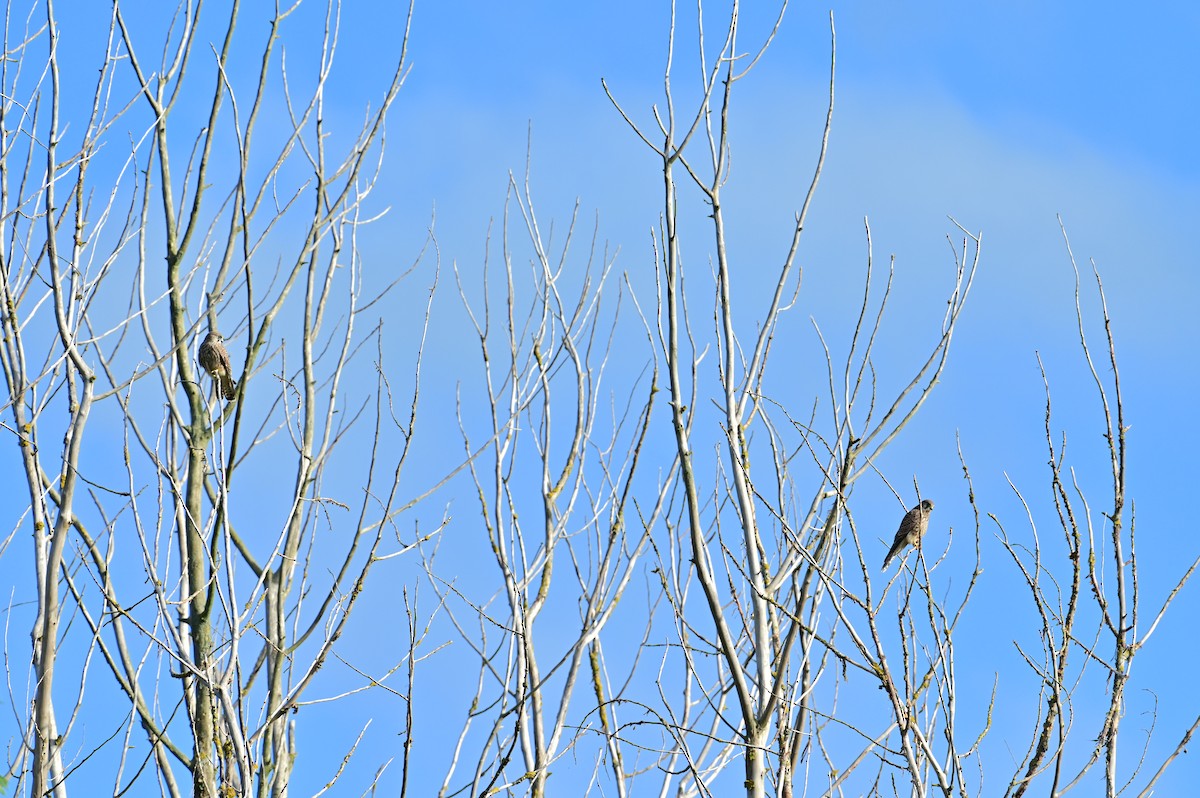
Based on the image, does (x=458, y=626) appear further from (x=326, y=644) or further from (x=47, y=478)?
(x=47, y=478)

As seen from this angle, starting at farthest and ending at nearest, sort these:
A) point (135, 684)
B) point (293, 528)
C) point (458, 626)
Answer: point (458, 626)
point (293, 528)
point (135, 684)

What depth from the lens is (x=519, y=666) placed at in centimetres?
370

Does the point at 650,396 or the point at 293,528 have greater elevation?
the point at 650,396

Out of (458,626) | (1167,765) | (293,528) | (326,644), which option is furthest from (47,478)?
(1167,765)

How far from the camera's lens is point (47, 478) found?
384cm

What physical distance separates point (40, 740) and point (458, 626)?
53.3 inches

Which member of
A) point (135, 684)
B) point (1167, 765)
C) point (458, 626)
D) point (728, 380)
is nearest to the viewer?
point (1167, 765)

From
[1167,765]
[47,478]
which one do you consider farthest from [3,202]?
[1167,765]

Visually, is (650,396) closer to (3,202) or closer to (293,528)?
(293,528)

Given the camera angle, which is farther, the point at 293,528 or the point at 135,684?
the point at 293,528

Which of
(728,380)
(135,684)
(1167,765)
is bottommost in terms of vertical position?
(1167,765)

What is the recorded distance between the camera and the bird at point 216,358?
4320mm

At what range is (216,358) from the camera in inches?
171

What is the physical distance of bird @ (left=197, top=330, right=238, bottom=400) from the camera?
4320 mm
